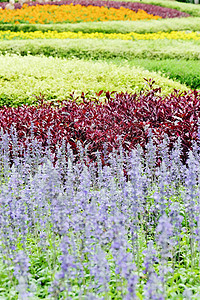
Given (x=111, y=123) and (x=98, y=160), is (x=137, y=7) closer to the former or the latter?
(x=111, y=123)

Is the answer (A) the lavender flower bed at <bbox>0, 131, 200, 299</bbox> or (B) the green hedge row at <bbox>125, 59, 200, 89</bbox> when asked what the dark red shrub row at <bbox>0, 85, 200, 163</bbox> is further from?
(B) the green hedge row at <bbox>125, 59, 200, 89</bbox>

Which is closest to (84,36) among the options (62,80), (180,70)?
(180,70)

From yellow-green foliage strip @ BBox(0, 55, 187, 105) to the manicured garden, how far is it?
33 mm

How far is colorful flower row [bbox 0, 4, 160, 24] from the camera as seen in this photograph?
20.3 meters

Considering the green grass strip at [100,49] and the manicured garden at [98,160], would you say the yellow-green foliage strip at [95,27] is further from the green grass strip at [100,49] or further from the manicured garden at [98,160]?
the green grass strip at [100,49]

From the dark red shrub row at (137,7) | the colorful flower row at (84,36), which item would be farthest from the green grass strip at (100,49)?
the dark red shrub row at (137,7)

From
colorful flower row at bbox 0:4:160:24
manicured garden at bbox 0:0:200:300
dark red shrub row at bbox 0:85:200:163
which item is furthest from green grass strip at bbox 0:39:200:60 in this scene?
dark red shrub row at bbox 0:85:200:163

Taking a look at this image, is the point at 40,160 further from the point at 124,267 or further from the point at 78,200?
the point at 124,267

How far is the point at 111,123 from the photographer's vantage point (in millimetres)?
5738

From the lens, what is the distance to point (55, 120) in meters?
5.93

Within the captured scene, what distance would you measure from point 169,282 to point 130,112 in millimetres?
3638

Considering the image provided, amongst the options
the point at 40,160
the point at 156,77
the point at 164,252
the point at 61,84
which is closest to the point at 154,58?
the point at 156,77

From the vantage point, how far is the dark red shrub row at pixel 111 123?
5.21 meters

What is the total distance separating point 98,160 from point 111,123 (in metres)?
1.23
